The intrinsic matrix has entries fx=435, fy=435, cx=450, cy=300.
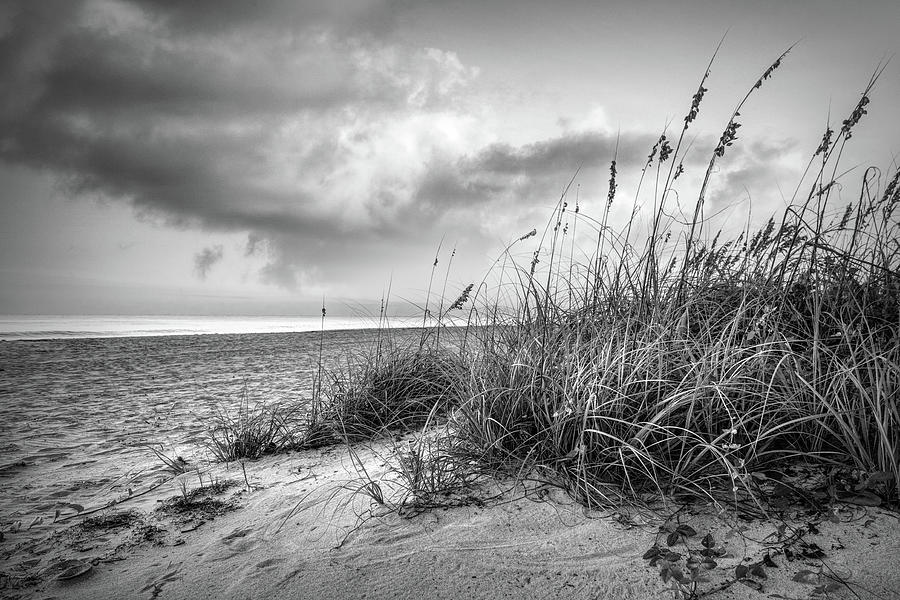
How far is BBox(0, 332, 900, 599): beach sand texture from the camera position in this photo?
5.60 feet

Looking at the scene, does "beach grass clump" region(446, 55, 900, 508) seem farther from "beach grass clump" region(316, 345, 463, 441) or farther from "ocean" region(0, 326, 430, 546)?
"ocean" region(0, 326, 430, 546)

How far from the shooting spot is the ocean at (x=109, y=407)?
307 centimetres

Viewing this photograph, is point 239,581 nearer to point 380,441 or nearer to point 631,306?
point 380,441

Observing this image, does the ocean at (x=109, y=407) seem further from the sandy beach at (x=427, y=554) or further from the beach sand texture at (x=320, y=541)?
the sandy beach at (x=427, y=554)

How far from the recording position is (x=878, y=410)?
6.35 feet

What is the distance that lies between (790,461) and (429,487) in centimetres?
188

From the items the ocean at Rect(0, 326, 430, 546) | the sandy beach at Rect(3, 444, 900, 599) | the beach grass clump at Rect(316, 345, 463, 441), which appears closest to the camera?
the sandy beach at Rect(3, 444, 900, 599)

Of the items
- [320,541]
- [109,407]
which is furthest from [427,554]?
[109,407]

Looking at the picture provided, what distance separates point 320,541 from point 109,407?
4.89 meters

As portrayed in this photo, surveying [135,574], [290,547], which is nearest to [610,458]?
[290,547]

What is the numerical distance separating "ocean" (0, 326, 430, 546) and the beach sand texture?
0.03 meters

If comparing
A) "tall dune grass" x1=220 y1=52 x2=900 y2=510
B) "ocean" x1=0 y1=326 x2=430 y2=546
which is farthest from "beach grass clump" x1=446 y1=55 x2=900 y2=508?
"ocean" x1=0 y1=326 x2=430 y2=546

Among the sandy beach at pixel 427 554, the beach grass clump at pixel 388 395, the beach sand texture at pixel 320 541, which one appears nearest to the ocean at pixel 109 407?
the beach sand texture at pixel 320 541

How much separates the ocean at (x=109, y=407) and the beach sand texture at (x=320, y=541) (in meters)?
0.03
